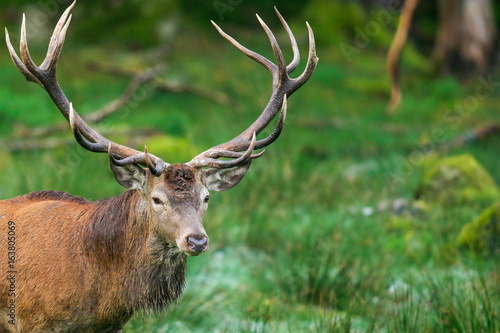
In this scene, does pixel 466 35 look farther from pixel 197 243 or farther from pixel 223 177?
pixel 197 243

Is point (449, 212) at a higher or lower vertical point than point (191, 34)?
lower

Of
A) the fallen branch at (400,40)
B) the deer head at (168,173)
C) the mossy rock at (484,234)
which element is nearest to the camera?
the deer head at (168,173)

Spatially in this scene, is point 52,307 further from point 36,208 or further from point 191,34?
point 191,34

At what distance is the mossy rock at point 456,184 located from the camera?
9148 millimetres

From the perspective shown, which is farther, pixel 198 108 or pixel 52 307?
pixel 198 108

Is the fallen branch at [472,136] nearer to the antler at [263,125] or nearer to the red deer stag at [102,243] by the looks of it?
the antler at [263,125]

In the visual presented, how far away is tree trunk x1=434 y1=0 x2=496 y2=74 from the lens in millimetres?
16156

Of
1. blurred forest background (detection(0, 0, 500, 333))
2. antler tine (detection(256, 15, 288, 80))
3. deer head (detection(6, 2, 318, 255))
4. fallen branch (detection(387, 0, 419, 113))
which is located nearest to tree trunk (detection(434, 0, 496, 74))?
blurred forest background (detection(0, 0, 500, 333))

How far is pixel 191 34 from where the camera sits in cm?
1509

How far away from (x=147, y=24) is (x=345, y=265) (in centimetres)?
968

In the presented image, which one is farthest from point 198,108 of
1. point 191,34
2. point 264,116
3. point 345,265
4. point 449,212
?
Answer: point 264,116

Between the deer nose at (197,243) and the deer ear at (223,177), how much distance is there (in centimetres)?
62

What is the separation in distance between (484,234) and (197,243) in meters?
4.50

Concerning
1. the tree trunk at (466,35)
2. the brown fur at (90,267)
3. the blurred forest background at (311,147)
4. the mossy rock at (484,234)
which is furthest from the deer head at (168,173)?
the tree trunk at (466,35)
